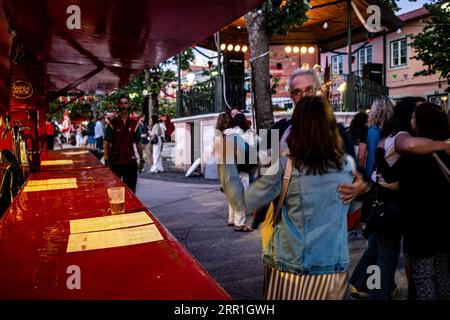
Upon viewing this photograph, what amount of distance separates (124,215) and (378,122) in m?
3.70

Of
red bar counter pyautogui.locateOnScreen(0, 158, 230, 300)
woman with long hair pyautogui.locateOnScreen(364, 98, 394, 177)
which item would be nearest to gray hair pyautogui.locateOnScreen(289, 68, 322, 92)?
red bar counter pyautogui.locateOnScreen(0, 158, 230, 300)

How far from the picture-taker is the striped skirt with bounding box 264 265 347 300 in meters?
2.19

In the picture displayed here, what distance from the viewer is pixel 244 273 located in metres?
4.88

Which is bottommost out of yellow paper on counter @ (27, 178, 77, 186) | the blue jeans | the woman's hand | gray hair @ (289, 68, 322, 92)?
the blue jeans

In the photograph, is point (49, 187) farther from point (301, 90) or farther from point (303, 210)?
point (303, 210)

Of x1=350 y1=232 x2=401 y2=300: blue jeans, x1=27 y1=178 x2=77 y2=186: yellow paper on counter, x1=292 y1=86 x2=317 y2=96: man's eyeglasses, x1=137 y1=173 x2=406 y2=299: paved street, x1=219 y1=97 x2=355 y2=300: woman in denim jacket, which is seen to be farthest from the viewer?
x1=137 y1=173 x2=406 y2=299: paved street

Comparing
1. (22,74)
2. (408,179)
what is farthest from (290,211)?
(22,74)

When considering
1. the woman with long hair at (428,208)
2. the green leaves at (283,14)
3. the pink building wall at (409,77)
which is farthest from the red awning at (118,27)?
the pink building wall at (409,77)

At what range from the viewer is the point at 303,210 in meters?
2.17

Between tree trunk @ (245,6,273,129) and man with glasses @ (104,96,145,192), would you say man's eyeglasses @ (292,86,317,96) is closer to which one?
man with glasses @ (104,96,145,192)

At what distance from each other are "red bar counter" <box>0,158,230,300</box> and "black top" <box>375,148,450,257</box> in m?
2.09

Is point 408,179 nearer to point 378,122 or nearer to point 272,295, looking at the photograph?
point 272,295

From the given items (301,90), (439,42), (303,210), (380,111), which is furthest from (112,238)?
(439,42)

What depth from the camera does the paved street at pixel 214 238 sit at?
4691 mm
